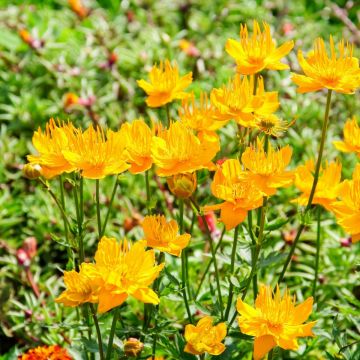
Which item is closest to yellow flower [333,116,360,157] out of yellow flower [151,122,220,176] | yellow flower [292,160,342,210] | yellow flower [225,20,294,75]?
yellow flower [292,160,342,210]

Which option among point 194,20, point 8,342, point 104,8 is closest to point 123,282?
point 8,342

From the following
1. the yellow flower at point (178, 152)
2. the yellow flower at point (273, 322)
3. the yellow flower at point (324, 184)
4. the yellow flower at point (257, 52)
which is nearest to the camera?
the yellow flower at point (273, 322)

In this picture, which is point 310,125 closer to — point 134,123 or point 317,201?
point 317,201

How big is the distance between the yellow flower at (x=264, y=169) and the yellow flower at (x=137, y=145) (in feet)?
0.58

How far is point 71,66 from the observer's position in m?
3.10

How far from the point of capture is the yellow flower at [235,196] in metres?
1.32

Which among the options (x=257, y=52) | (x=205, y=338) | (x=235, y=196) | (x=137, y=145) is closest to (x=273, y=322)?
(x=205, y=338)

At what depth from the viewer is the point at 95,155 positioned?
1.31 m

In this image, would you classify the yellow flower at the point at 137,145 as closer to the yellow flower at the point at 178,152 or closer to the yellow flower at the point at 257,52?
the yellow flower at the point at 178,152

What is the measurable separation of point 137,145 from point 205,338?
14.3 inches

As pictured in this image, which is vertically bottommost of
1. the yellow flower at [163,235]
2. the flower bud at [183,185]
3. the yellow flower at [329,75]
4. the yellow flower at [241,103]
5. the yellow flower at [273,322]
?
the yellow flower at [273,322]

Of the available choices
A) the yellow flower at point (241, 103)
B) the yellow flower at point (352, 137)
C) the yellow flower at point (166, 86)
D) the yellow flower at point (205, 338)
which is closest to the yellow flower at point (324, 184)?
the yellow flower at point (352, 137)

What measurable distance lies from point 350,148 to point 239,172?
302 mm

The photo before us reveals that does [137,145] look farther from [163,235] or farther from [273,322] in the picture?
[273,322]
